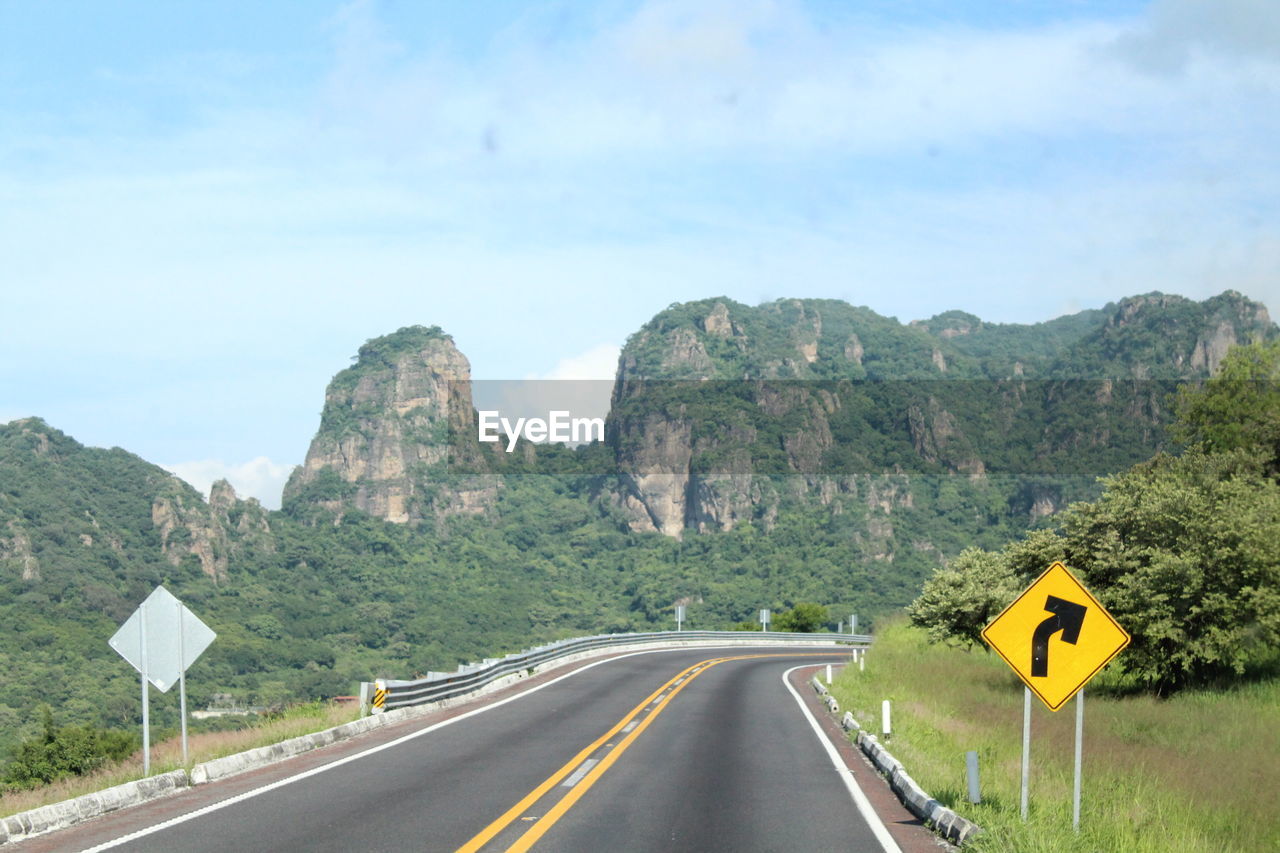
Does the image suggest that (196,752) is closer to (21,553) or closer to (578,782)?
(578,782)

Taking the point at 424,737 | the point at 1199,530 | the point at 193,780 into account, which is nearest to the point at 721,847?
the point at 193,780

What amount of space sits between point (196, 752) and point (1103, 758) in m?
12.9

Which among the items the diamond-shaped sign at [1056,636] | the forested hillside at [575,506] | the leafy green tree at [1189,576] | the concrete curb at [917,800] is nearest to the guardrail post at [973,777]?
the concrete curb at [917,800]

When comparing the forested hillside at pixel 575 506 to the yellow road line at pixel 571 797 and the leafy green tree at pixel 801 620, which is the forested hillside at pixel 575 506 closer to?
the leafy green tree at pixel 801 620

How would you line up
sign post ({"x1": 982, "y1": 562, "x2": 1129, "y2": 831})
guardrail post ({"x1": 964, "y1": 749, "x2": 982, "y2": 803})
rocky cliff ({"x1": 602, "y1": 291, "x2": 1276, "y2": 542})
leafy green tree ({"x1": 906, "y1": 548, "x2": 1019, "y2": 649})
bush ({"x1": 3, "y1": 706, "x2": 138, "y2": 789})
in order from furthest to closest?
rocky cliff ({"x1": 602, "y1": 291, "x2": 1276, "y2": 542}) → leafy green tree ({"x1": 906, "y1": 548, "x2": 1019, "y2": 649}) → bush ({"x1": 3, "y1": 706, "x2": 138, "y2": 789}) → guardrail post ({"x1": 964, "y1": 749, "x2": 982, "y2": 803}) → sign post ({"x1": 982, "y1": 562, "x2": 1129, "y2": 831})

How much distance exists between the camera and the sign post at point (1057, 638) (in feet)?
35.0

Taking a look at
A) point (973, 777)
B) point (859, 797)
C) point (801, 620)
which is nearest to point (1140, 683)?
point (859, 797)

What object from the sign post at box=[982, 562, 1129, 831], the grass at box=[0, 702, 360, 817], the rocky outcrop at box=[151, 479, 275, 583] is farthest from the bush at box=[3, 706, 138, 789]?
the rocky outcrop at box=[151, 479, 275, 583]

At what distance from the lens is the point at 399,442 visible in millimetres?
179750

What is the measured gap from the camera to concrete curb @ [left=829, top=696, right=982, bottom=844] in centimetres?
1119

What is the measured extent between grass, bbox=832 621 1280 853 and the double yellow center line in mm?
3883

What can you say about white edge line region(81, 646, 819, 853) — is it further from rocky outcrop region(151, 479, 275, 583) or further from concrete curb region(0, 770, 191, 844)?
rocky outcrop region(151, 479, 275, 583)

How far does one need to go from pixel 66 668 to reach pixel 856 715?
216 feet

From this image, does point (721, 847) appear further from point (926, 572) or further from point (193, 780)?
point (926, 572)
